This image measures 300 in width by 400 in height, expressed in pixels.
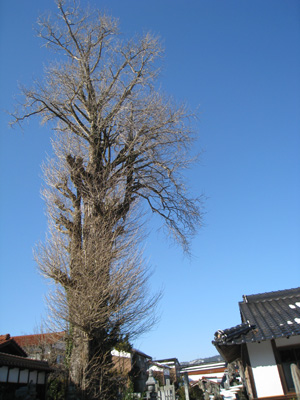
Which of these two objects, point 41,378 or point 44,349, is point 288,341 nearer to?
point 41,378

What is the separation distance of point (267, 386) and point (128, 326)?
10.5 ft

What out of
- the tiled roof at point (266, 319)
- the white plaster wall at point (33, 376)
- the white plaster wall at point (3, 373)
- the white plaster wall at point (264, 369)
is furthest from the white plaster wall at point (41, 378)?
the white plaster wall at point (264, 369)

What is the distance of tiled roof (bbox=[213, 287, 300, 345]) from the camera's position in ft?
22.6

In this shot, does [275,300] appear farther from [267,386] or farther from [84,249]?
[84,249]

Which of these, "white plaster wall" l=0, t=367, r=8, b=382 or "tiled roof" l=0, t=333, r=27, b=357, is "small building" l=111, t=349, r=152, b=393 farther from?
"tiled roof" l=0, t=333, r=27, b=357

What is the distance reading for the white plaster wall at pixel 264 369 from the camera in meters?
6.56

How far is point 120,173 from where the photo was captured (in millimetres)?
9250

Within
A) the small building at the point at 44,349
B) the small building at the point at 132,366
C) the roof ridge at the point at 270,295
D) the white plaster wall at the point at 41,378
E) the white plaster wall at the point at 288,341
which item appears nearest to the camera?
the white plaster wall at the point at 288,341

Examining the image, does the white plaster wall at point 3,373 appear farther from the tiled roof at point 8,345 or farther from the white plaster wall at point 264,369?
the white plaster wall at point 264,369

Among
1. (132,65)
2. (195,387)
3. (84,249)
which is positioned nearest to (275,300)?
(84,249)

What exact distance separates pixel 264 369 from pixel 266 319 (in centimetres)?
134

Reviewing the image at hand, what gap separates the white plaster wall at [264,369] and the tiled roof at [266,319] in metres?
0.29

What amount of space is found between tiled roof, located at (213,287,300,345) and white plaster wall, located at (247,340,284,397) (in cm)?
29

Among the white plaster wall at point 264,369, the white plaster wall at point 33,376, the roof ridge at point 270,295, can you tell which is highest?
the roof ridge at point 270,295
